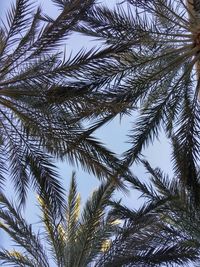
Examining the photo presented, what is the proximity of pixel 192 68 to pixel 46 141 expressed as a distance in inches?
133

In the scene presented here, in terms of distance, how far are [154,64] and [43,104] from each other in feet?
9.12

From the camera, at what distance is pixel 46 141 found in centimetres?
856

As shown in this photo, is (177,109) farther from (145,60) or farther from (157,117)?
(145,60)

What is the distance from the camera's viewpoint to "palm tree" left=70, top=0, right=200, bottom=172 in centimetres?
984

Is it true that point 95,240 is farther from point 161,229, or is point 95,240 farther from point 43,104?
point 43,104

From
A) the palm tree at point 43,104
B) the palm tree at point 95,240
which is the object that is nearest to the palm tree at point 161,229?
the palm tree at point 95,240

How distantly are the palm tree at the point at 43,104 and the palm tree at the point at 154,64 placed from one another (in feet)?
3.57

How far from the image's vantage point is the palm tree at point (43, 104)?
8.45 metres

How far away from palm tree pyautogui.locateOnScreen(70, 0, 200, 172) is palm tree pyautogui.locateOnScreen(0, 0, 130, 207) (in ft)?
3.57

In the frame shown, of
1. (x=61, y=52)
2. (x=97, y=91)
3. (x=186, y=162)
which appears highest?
(x=61, y=52)

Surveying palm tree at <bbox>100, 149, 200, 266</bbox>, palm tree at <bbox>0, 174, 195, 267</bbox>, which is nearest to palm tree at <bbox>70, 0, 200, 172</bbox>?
palm tree at <bbox>100, 149, 200, 266</bbox>

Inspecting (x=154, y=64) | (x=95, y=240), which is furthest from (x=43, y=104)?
(x=95, y=240)

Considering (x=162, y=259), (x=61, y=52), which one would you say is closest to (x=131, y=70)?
(x=61, y=52)

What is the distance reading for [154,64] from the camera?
404 inches
